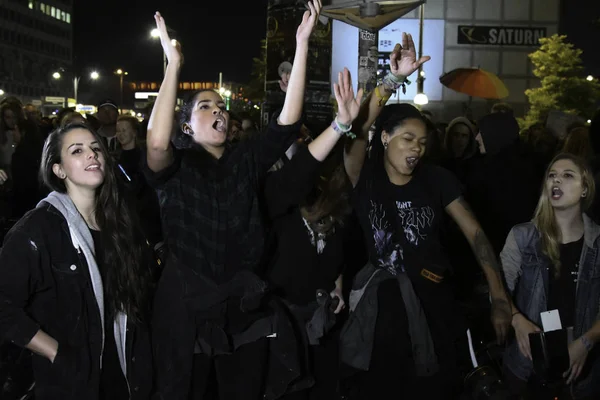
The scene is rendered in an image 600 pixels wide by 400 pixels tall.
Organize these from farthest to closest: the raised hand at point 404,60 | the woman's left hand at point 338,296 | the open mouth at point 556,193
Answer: the woman's left hand at point 338,296 < the open mouth at point 556,193 < the raised hand at point 404,60

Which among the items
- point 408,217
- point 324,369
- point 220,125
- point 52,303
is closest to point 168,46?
point 220,125

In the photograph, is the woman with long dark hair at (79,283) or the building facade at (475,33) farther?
the building facade at (475,33)

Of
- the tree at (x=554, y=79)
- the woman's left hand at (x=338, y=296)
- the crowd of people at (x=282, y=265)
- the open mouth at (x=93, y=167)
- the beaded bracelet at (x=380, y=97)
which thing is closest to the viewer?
the crowd of people at (x=282, y=265)

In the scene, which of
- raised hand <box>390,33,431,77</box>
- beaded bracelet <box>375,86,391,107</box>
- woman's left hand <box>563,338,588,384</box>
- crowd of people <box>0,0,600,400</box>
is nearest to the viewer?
crowd of people <box>0,0,600,400</box>

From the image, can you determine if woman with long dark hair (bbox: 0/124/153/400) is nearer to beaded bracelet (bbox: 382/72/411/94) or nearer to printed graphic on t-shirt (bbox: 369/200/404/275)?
printed graphic on t-shirt (bbox: 369/200/404/275)

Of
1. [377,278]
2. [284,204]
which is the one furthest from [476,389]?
[284,204]

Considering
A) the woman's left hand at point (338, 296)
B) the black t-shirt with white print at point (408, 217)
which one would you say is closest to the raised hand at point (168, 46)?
the black t-shirt with white print at point (408, 217)

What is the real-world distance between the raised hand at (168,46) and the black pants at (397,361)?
1.94 m

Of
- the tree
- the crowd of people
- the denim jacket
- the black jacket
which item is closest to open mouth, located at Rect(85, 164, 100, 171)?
the crowd of people

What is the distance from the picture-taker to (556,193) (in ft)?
16.5

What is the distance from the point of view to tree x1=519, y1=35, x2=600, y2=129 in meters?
43.6

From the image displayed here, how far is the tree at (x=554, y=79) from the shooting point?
43594mm

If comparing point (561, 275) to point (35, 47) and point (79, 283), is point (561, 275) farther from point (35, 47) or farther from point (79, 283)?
point (35, 47)

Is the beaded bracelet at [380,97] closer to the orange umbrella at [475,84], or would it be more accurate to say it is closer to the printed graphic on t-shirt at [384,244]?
the printed graphic on t-shirt at [384,244]
